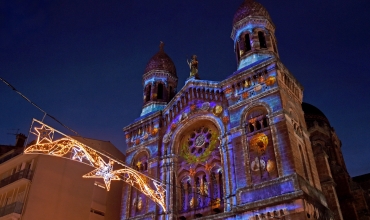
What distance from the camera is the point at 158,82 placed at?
32969 millimetres

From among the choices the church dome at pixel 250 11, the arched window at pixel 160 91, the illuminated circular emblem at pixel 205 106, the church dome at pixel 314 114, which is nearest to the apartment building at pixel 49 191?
the arched window at pixel 160 91

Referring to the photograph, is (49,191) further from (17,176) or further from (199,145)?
(199,145)

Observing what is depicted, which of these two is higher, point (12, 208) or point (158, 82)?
point (158, 82)

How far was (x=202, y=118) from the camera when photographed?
84.1ft

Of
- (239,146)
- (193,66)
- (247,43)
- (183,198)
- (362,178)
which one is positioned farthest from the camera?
(362,178)

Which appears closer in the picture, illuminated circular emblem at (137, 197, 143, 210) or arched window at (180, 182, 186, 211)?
arched window at (180, 182, 186, 211)

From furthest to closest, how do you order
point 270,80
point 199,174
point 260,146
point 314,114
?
point 314,114
point 199,174
point 270,80
point 260,146

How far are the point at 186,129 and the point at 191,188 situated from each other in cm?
474

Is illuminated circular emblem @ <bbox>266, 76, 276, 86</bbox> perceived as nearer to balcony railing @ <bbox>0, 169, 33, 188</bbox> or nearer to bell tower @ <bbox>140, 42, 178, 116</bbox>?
bell tower @ <bbox>140, 42, 178, 116</bbox>

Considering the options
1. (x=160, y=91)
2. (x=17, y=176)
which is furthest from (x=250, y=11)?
(x=17, y=176)

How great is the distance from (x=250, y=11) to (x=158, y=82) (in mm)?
10930

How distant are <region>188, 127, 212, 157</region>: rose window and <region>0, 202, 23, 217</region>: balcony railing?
13327 millimetres

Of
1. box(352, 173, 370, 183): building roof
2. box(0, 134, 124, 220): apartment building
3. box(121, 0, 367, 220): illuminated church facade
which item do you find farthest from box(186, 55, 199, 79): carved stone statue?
box(352, 173, 370, 183): building roof

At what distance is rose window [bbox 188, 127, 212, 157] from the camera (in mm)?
25391
